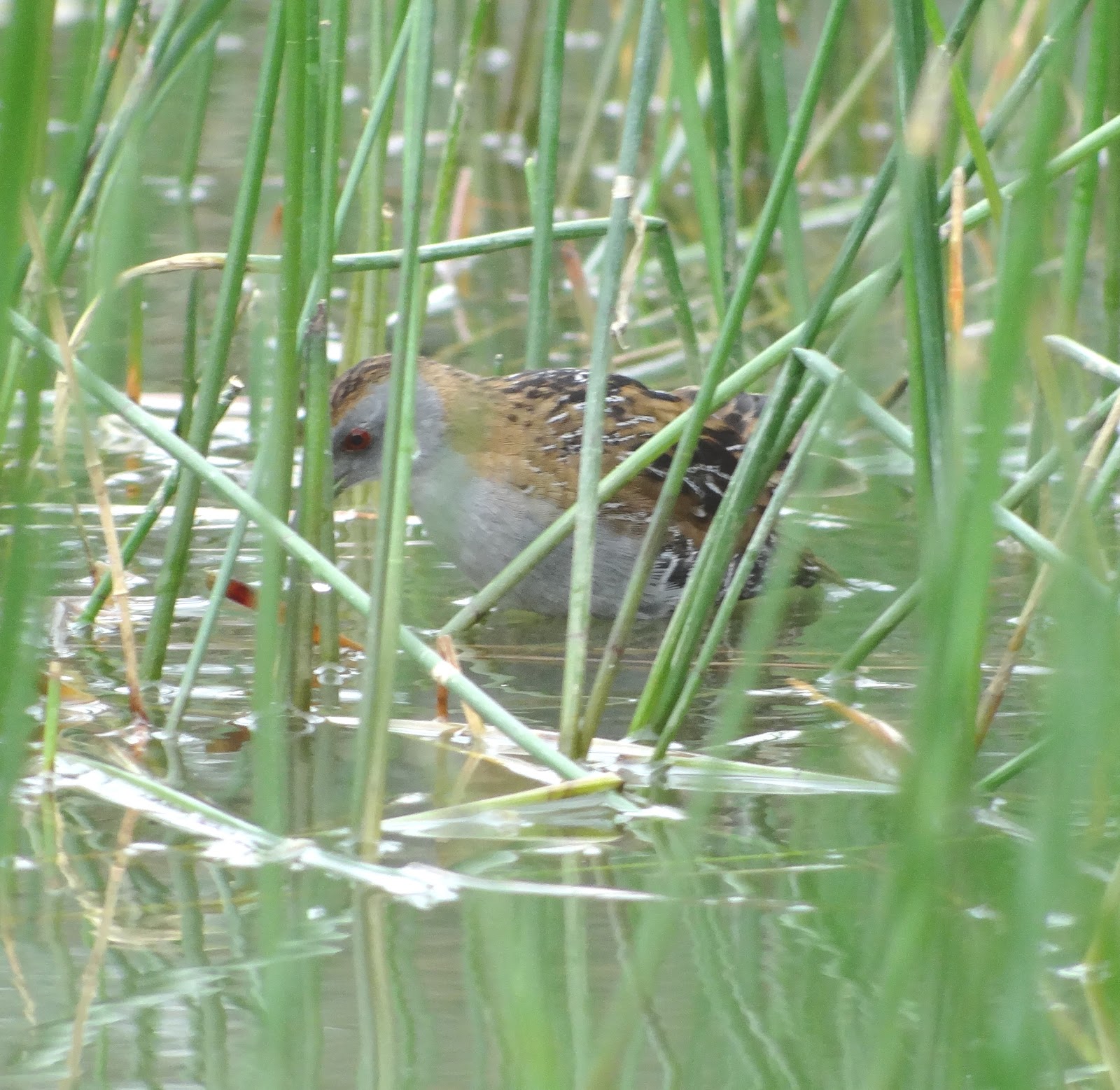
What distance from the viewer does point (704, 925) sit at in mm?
2326

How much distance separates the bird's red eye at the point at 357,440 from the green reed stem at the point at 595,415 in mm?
1469

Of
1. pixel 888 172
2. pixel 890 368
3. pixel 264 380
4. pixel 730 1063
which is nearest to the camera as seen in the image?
pixel 264 380

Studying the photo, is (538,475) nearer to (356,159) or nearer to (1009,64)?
(356,159)

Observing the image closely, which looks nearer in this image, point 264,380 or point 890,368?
point 264,380

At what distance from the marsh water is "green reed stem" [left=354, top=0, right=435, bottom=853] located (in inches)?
8.5

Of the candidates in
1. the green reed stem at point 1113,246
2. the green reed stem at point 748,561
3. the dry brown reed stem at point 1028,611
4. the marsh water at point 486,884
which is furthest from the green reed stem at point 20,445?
the green reed stem at point 1113,246

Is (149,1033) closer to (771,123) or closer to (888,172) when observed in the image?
(888,172)

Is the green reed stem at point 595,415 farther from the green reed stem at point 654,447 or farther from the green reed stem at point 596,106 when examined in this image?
the green reed stem at point 596,106

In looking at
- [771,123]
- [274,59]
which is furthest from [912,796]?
[771,123]

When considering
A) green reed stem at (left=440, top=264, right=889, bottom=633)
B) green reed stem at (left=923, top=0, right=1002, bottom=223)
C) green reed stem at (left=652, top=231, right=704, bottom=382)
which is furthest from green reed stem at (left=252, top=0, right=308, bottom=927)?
green reed stem at (left=652, top=231, right=704, bottom=382)

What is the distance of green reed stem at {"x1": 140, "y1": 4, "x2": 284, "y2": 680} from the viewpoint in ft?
8.74

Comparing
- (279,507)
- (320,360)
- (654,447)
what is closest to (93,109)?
(320,360)

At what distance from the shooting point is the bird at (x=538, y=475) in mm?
4039

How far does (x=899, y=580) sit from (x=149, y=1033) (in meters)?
2.59
